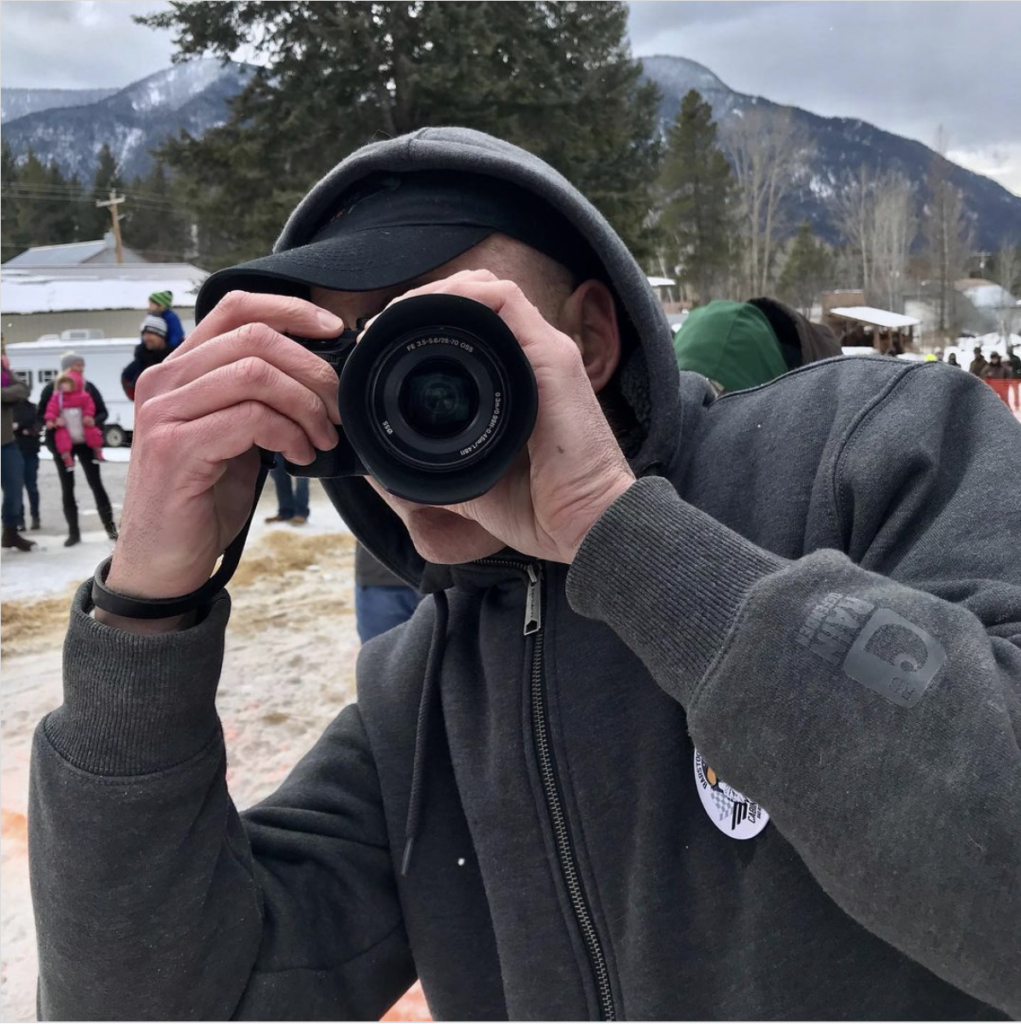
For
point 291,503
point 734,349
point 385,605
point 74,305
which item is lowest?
point 291,503

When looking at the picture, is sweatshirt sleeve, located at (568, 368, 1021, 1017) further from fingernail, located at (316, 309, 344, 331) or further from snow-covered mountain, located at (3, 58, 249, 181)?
snow-covered mountain, located at (3, 58, 249, 181)

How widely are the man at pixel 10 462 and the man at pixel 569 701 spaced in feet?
23.2

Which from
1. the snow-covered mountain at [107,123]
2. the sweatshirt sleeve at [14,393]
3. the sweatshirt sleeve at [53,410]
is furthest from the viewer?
the snow-covered mountain at [107,123]

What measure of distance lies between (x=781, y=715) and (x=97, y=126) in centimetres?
13564

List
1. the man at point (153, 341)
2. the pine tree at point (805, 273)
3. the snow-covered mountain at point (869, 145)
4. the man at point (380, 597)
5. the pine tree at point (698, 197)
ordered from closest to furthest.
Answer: the man at point (380, 597) → the man at point (153, 341) → the snow-covered mountain at point (869, 145) → the pine tree at point (698, 197) → the pine tree at point (805, 273)

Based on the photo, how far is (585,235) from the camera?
1.24 m

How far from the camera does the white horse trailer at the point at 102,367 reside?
15336mm

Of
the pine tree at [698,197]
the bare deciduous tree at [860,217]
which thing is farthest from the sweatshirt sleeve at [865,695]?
the bare deciduous tree at [860,217]

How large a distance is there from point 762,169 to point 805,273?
1201 cm

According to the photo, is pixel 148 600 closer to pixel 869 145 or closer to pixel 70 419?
pixel 70 419

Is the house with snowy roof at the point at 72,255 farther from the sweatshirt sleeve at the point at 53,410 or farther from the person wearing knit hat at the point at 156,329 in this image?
the person wearing knit hat at the point at 156,329

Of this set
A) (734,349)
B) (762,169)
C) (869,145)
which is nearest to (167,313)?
(734,349)

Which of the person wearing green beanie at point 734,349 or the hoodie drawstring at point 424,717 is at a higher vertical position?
the person wearing green beanie at point 734,349

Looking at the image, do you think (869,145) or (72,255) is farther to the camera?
(869,145)
